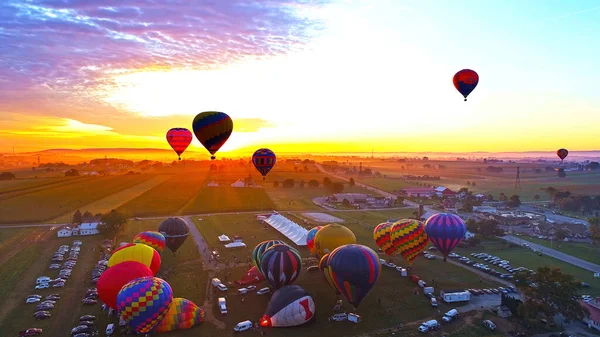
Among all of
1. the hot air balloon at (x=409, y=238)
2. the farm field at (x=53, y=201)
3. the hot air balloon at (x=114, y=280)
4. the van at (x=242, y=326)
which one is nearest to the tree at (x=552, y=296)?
the hot air balloon at (x=409, y=238)

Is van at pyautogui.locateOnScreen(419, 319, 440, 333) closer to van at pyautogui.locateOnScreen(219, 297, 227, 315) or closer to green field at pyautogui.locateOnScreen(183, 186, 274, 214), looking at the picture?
van at pyautogui.locateOnScreen(219, 297, 227, 315)

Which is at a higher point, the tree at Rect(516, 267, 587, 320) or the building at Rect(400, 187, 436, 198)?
the tree at Rect(516, 267, 587, 320)

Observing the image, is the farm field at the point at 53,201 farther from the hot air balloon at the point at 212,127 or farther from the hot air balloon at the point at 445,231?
the hot air balloon at the point at 445,231

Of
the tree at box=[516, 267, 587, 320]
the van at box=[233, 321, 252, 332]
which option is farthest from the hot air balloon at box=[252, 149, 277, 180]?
the tree at box=[516, 267, 587, 320]

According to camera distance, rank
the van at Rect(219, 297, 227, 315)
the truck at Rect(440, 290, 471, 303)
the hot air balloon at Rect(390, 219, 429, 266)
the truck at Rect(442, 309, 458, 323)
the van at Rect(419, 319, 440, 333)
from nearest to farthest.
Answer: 1. the van at Rect(419, 319, 440, 333)
2. the truck at Rect(442, 309, 458, 323)
3. the van at Rect(219, 297, 227, 315)
4. the truck at Rect(440, 290, 471, 303)
5. the hot air balloon at Rect(390, 219, 429, 266)

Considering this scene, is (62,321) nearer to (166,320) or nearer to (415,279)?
(166,320)
